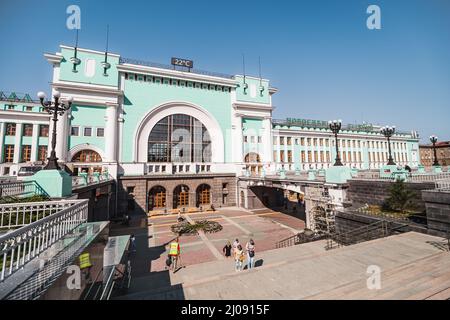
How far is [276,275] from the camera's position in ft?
22.9

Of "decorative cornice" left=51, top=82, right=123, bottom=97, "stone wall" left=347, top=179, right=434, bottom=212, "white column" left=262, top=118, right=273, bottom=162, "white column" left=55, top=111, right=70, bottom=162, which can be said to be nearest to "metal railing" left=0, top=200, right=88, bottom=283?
"stone wall" left=347, top=179, right=434, bottom=212

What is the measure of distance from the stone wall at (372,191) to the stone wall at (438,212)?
12.8 ft

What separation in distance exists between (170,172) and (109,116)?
10.6 metres

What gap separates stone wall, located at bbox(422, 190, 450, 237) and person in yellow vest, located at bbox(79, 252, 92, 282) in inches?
574

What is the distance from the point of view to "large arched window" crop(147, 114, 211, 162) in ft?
97.1

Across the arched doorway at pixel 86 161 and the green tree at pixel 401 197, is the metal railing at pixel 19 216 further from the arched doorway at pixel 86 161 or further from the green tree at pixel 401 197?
the arched doorway at pixel 86 161

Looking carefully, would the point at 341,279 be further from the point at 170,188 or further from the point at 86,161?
the point at 86,161

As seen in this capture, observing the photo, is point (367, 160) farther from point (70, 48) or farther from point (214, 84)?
point (70, 48)

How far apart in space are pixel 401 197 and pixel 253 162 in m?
21.8

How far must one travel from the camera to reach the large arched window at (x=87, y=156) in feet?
82.8

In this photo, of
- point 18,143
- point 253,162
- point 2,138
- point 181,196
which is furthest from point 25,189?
point 253,162

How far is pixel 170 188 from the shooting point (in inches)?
1104

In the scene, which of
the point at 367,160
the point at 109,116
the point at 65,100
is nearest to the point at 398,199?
the point at 109,116

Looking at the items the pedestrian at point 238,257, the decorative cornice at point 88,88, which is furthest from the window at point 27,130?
the pedestrian at point 238,257
